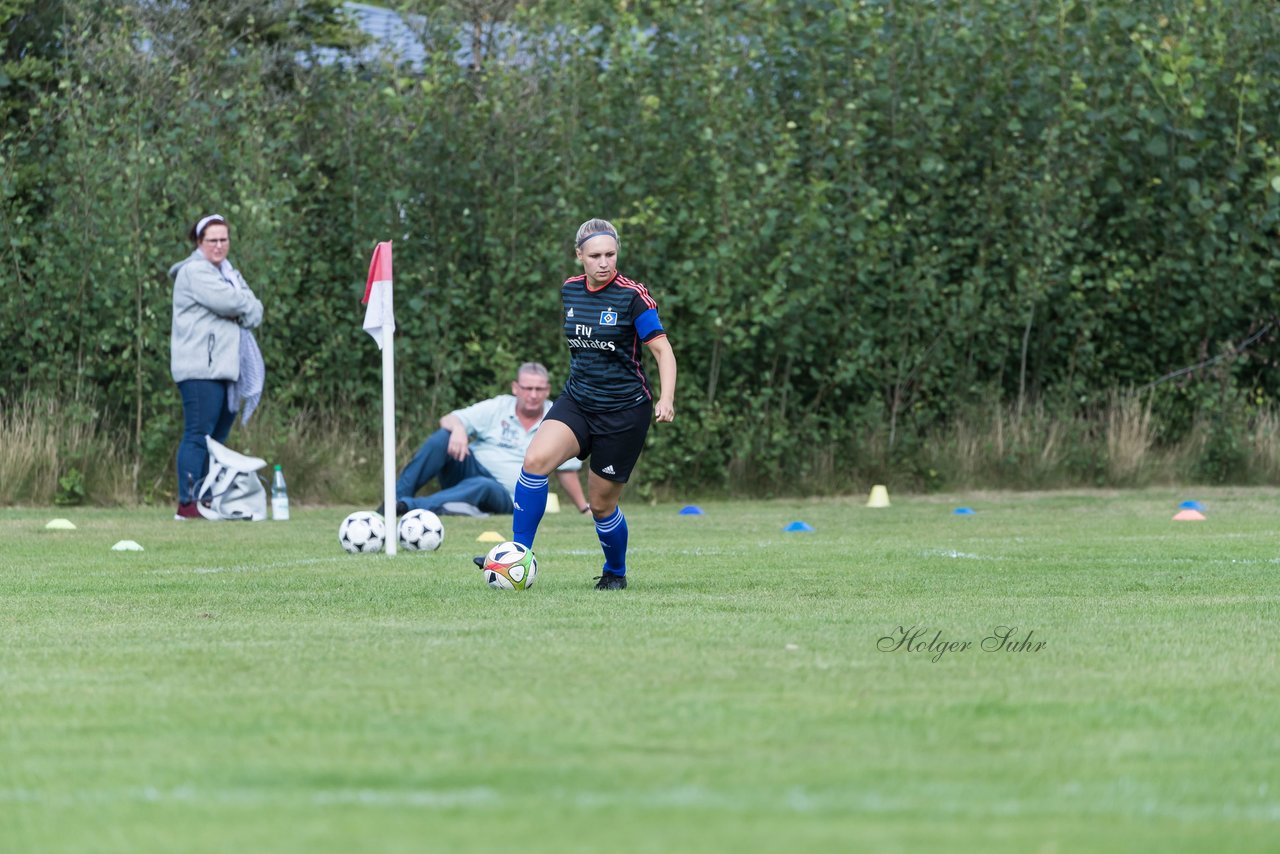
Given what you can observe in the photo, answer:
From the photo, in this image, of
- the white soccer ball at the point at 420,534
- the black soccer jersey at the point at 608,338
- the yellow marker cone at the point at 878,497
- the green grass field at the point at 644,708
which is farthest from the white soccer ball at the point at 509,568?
the yellow marker cone at the point at 878,497

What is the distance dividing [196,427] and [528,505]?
20.5 ft

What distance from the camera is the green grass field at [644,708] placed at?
3.89 metres

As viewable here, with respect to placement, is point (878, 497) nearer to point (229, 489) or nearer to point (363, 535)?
point (229, 489)

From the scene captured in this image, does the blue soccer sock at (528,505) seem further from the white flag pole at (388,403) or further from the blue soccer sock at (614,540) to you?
the white flag pole at (388,403)

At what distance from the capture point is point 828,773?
4.37 metres

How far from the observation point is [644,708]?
5.23 m

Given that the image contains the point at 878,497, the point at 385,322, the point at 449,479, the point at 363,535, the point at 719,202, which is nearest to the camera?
the point at 385,322

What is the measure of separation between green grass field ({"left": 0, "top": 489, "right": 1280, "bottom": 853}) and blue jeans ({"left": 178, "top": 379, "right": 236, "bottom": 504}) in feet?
13.8

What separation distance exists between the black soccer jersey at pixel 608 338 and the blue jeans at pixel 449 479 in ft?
18.9

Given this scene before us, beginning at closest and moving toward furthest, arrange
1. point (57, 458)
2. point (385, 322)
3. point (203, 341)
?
1. point (385, 322)
2. point (203, 341)
3. point (57, 458)

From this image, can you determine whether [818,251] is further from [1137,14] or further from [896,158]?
[1137,14]

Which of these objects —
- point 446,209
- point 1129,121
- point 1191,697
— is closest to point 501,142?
point 446,209

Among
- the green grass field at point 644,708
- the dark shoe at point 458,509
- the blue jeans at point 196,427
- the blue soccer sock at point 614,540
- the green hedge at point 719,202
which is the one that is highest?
the green hedge at point 719,202

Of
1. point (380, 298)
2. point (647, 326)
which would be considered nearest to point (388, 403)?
point (380, 298)
